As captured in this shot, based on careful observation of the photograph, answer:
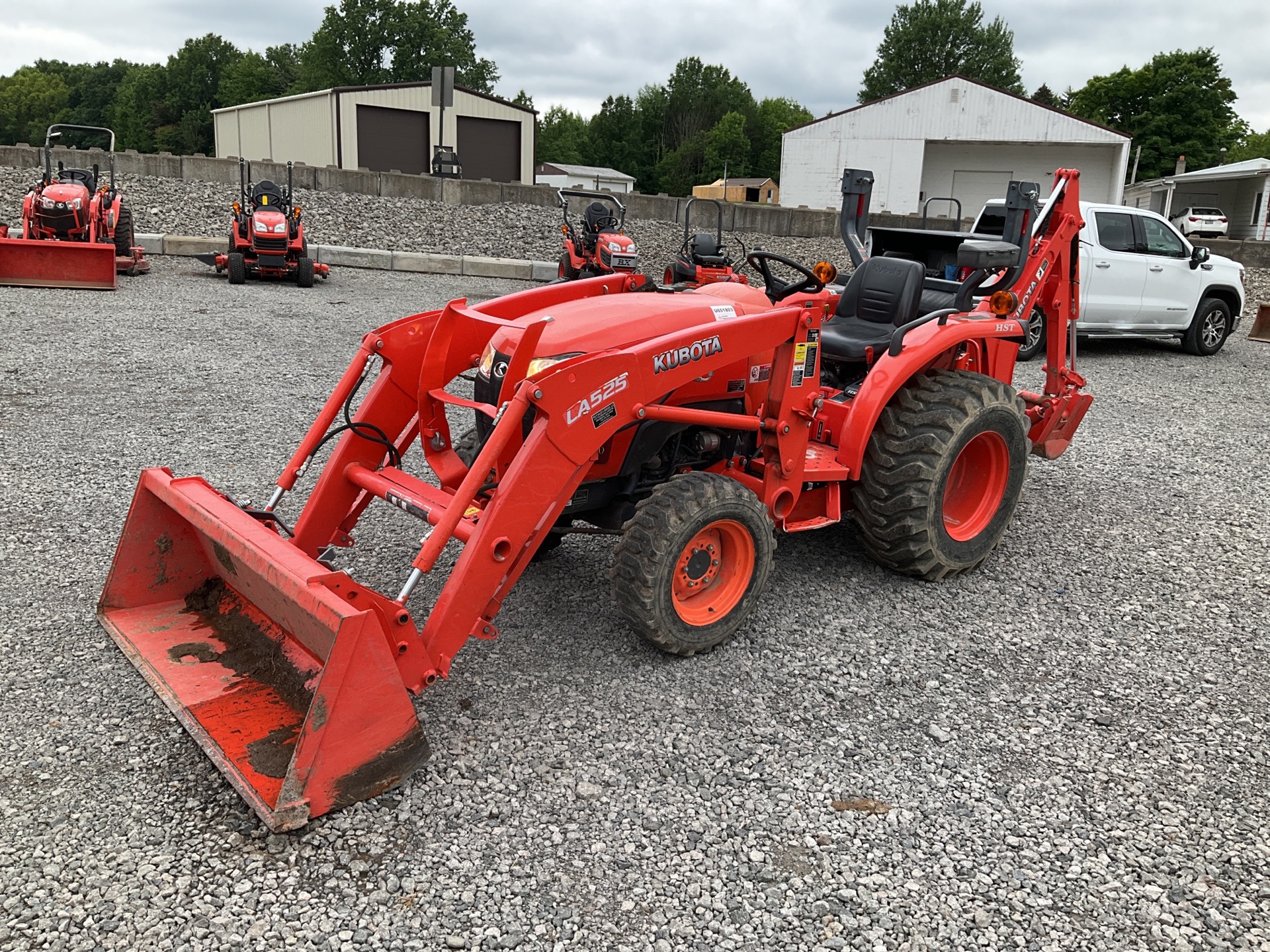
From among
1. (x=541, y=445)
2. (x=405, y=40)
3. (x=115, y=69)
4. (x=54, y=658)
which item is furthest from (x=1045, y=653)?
(x=115, y=69)

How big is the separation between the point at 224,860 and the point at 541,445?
1.47 meters

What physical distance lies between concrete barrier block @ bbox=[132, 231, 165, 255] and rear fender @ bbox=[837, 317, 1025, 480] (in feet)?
47.4

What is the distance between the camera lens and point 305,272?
45.1 ft

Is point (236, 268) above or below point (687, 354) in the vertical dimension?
below

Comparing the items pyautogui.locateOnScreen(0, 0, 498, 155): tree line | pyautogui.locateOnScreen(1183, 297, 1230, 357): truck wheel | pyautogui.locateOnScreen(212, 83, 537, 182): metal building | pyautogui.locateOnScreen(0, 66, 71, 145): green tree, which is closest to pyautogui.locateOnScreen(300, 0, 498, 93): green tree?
pyautogui.locateOnScreen(0, 0, 498, 155): tree line

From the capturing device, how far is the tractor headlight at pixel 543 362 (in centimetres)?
357

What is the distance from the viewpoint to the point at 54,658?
357 cm

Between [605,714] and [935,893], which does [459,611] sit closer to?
[605,714]

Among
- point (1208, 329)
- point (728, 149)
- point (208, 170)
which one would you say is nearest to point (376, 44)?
point (728, 149)

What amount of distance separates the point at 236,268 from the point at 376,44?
211 feet

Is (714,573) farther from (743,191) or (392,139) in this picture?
(743,191)

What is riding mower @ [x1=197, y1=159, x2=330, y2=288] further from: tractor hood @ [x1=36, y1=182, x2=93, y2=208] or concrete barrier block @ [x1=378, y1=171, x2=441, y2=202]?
concrete barrier block @ [x1=378, y1=171, x2=441, y2=202]

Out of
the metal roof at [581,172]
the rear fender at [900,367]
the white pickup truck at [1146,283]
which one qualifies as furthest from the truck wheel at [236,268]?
the metal roof at [581,172]

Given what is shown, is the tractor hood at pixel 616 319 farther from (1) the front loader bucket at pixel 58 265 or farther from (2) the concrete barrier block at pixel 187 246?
(2) the concrete barrier block at pixel 187 246
